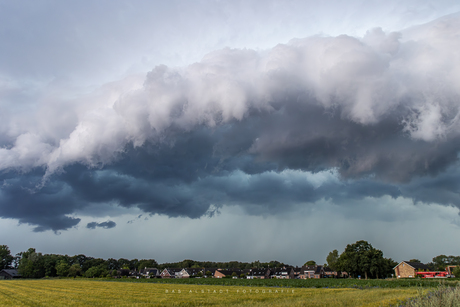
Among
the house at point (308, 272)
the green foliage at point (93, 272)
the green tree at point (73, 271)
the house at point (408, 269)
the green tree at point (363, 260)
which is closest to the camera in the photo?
the green tree at point (363, 260)

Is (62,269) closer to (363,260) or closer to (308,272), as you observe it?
(308,272)

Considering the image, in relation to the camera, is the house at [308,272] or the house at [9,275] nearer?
the house at [9,275]

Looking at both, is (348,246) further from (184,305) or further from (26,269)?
(26,269)

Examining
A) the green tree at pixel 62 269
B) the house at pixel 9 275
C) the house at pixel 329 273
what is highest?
the green tree at pixel 62 269

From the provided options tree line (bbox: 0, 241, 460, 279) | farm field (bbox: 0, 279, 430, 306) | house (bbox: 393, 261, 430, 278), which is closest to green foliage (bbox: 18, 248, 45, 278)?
tree line (bbox: 0, 241, 460, 279)

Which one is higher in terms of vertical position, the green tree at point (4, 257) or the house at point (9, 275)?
the green tree at point (4, 257)

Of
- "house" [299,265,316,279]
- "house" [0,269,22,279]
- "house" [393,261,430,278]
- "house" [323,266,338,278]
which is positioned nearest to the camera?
"house" [393,261,430,278]

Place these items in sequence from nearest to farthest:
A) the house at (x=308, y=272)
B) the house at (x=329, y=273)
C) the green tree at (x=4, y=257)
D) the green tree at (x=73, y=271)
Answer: the green tree at (x=73, y=271)
the house at (x=329, y=273)
the house at (x=308, y=272)
the green tree at (x=4, y=257)

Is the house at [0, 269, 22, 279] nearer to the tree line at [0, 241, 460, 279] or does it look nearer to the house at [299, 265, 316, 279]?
the tree line at [0, 241, 460, 279]

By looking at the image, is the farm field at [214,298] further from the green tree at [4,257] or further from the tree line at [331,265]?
the green tree at [4,257]

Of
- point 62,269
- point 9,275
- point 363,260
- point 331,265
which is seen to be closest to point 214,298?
point 363,260

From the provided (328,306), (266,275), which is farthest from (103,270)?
(328,306)

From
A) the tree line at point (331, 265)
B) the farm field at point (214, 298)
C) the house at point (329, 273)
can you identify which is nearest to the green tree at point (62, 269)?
the tree line at point (331, 265)

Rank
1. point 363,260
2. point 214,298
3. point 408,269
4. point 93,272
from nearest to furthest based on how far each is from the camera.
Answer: point 214,298 → point 363,260 → point 408,269 → point 93,272
